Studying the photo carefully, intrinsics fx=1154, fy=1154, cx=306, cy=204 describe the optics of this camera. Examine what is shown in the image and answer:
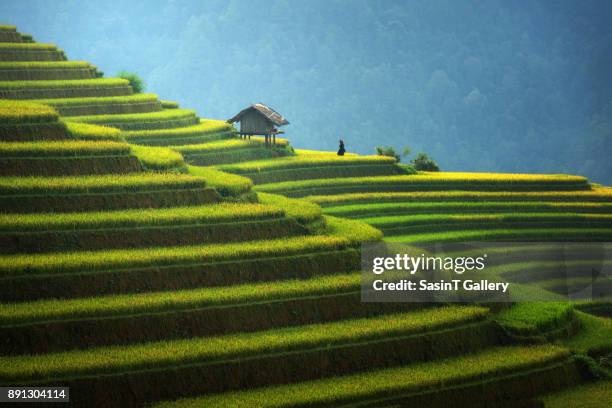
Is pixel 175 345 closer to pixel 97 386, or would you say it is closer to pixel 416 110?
pixel 97 386

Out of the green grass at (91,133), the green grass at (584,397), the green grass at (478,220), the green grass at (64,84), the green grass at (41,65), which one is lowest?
the green grass at (584,397)

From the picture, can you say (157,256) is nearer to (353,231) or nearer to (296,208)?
(296,208)

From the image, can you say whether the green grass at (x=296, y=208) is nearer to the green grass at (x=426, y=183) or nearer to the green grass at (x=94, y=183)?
the green grass at (x=94, y=183)

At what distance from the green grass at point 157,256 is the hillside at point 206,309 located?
5cm

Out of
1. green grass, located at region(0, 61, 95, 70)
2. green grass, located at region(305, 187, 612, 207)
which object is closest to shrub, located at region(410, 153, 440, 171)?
green grass, located at region(305, 187, 612, 207)

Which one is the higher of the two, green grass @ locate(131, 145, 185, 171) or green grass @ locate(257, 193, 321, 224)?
green grass @ locate(131, 145, 185, 171)

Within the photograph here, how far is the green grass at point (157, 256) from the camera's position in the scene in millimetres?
26109

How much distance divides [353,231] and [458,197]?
50.0 feet

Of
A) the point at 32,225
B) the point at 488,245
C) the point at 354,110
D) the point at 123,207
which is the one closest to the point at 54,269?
the point at 32,225

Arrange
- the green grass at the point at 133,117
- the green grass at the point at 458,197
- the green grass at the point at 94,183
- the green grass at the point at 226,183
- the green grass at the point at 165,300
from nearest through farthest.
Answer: the green grass at the point at 165,300 → the green grass at the point at 94,183 → the green grass at the point at 226,183 → the green grass at the point at 133,117 → the green grass at the point at 458,197

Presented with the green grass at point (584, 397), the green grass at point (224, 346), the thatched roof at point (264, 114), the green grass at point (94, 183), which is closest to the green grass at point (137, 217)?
the green grass at point (94, 183)

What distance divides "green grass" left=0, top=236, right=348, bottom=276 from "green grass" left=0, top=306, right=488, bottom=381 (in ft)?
7.36

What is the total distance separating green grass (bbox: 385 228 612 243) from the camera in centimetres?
4128

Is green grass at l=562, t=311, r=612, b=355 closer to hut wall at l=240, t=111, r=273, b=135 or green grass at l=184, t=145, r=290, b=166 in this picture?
green grass at l=184, t=145, r=290, b=166
